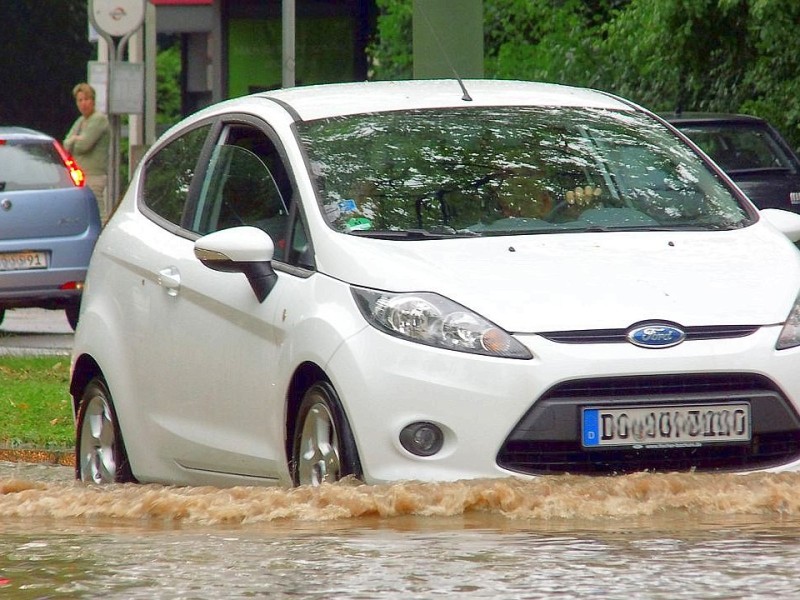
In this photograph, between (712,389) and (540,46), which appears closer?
(712,389)

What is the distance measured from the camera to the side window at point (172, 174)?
7973mm

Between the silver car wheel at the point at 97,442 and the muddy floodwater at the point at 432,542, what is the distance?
3.68 feet

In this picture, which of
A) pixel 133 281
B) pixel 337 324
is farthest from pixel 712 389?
pixel 133 281

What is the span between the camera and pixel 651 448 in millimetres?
6125

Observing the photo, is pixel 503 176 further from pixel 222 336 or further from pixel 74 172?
pixel 74 172

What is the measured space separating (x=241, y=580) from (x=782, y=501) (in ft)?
5.86

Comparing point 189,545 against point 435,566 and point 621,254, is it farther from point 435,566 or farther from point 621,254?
point 621,254

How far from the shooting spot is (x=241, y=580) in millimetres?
5102

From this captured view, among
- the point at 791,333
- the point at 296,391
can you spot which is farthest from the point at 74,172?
the point at 791,333

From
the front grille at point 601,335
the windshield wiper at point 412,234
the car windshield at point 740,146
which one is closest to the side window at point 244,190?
the windshield wiper at point 412,234

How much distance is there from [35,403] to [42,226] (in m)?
5.79

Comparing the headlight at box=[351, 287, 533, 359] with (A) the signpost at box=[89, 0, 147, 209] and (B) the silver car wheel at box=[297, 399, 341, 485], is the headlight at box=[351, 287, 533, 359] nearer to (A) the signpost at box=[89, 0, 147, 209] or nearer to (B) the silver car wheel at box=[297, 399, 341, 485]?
(B) the silver car wheel at box=[297, 399, 341, 485]

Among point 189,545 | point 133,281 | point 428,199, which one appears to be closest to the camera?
point 189,545

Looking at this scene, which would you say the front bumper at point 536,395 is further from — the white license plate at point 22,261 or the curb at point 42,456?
the white license plate at point 22,261
